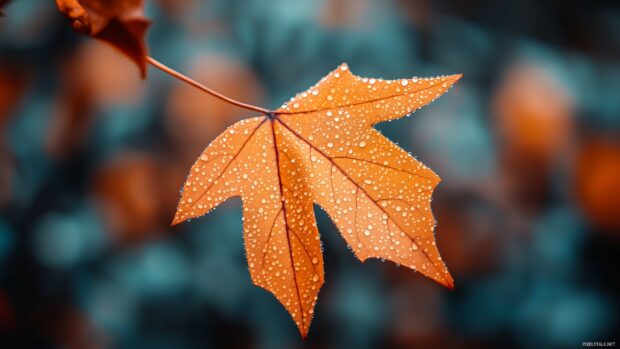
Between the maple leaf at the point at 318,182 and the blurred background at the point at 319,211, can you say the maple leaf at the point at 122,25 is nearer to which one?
the maple leaf at the point at 318,182

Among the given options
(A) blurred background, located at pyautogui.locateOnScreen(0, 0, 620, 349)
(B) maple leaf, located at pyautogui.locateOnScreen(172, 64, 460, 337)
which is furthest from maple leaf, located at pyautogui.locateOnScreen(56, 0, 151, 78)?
(A) blurred background, located at pyautogui.locateOnScreen(0, 0, 620, 349)

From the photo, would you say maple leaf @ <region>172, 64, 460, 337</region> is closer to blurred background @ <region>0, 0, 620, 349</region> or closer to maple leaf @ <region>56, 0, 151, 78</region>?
maple leaf @ <region>56, 0, 151, 78</region>

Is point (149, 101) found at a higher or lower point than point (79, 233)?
higher

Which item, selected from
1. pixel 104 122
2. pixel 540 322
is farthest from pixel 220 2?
pixel 540 322

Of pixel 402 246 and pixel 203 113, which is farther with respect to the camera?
pixel 203 113

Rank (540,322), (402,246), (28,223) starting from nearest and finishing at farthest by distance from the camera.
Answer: (402,246)
(28,223)
(540,322)

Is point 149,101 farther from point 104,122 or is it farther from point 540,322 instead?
point 540,322

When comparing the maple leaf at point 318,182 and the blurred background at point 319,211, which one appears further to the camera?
the blurred background at point 319,211

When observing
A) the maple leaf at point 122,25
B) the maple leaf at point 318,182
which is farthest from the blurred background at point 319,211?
the maple leaf at point 122,25
